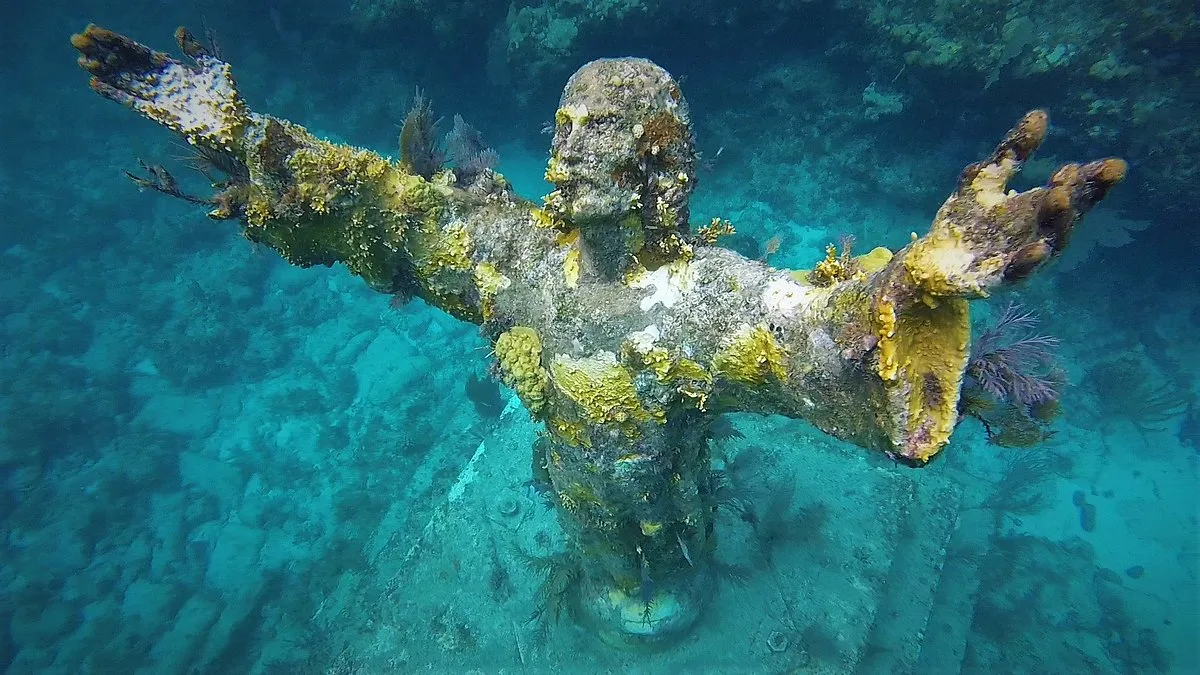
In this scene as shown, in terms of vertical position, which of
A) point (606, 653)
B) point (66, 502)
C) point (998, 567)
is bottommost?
point (998, 567)

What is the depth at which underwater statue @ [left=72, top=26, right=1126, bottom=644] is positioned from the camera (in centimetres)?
200

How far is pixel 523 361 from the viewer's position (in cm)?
341

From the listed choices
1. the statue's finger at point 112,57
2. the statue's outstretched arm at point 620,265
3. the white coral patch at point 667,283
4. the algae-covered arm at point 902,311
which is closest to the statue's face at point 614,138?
the statue's outstretched arm at point 620,265

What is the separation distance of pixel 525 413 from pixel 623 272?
545 cm

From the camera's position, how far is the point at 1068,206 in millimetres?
1485

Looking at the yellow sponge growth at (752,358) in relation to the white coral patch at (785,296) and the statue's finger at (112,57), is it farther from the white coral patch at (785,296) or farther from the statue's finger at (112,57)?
the statue's finger at (112,57)

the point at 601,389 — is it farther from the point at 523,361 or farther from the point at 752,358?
the point at 752,358

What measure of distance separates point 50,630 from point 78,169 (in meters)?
13.2

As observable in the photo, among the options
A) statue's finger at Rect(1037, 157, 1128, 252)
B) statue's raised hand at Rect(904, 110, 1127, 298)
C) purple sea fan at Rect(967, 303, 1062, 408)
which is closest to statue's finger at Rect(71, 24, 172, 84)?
statue's raised hand at Rect(904, 110, 1127, 298)

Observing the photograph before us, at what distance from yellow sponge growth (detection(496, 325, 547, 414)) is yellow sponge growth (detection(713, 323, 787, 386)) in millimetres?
1081

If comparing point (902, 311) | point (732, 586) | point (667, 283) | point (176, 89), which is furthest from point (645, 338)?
point (732, 586)

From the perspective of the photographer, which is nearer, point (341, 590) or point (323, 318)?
point (341, 590)

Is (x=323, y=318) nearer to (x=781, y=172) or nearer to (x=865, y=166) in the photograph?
(x=781, y=172)

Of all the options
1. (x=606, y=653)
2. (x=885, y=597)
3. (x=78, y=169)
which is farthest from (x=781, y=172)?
(x=78, y=169)
